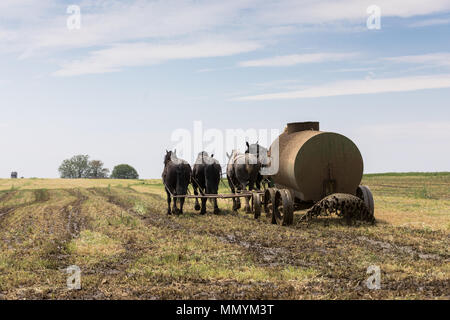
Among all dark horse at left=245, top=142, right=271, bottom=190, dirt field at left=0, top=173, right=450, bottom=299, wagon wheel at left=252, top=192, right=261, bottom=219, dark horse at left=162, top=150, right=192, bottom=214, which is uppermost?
dark horse at left=245, top=142, right=271, bottom=190

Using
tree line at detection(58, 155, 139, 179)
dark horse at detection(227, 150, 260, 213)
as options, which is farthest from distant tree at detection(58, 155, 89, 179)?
dark horse at detection(227, 150, 260, 213)

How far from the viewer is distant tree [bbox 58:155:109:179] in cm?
11750

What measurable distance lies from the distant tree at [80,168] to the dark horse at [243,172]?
10110 centimetres

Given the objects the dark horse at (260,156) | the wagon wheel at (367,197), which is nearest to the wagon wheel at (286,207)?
the wagon wheel at (367,197)

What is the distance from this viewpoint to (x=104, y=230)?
1609 cm

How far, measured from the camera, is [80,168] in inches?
4673

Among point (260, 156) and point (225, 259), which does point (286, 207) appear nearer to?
point (225, 259)

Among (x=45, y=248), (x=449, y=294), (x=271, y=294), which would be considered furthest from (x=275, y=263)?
(x=45, y=248)

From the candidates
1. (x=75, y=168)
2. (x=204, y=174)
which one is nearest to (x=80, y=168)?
(x=75, y=168)

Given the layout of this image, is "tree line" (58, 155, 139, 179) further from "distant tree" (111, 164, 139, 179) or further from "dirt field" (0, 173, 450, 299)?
"dirt field" (0, 173, 450, 299)

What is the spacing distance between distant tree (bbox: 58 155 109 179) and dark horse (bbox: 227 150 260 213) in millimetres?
101104

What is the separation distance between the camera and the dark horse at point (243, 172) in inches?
843
